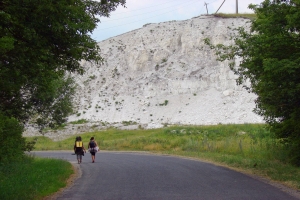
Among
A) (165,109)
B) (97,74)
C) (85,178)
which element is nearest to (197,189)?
(85,178)

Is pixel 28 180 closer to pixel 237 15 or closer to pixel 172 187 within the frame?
pixel 172 187

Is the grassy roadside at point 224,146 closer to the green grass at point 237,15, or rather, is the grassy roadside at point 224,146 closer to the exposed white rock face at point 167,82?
the exposed white rock face at point 167,82

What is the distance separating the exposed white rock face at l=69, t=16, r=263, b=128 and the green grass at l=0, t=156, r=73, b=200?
120ft

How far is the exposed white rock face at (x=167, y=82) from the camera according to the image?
180 feet

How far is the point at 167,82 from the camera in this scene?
198 feet

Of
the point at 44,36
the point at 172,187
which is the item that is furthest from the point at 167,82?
the point at 44,36

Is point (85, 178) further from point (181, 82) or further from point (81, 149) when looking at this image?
point (181, 82)

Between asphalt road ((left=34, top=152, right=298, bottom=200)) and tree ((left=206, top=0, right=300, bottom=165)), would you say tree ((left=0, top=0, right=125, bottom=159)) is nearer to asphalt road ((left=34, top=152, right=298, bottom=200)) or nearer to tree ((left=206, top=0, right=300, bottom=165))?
asphalt road ((left=34, top=152, right=298, bottom=200))

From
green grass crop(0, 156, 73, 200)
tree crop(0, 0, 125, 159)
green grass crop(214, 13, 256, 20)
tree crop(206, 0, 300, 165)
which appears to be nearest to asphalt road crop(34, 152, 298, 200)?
green grass crop(0, 156, 73, 200)

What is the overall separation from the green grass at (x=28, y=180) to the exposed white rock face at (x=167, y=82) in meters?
36.5

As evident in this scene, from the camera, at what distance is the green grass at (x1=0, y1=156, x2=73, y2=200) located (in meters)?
10.8

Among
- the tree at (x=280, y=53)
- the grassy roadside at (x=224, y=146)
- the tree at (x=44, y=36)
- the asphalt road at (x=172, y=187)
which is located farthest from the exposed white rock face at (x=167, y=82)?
the tree at (x=44, y=36)

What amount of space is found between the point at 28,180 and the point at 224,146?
18.6 m

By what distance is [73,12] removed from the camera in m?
9.61
